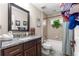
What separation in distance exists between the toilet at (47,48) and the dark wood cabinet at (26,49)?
0.20 ft

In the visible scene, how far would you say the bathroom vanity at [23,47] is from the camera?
102 cm

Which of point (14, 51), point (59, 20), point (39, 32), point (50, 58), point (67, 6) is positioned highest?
point (67, 6)

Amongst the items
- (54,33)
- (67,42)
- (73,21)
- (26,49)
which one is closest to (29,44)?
(26,49)

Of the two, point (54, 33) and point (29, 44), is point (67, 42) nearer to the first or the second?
point (54, 33)

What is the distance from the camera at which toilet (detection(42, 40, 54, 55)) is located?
125cm

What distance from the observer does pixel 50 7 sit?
1.23 metres

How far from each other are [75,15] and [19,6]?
659 mm

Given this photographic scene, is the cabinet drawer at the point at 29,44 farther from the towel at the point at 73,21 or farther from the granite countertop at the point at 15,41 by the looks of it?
the towel at the point at 73,21

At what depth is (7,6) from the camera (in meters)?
1.21

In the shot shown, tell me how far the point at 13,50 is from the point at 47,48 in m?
0.43

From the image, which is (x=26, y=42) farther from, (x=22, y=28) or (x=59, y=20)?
(x=59, y=20)

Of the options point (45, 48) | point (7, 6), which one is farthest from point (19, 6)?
point (45, 48)

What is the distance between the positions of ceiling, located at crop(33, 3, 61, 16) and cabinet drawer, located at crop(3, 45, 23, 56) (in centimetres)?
50

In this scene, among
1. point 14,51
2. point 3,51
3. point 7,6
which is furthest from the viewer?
point 7,6
